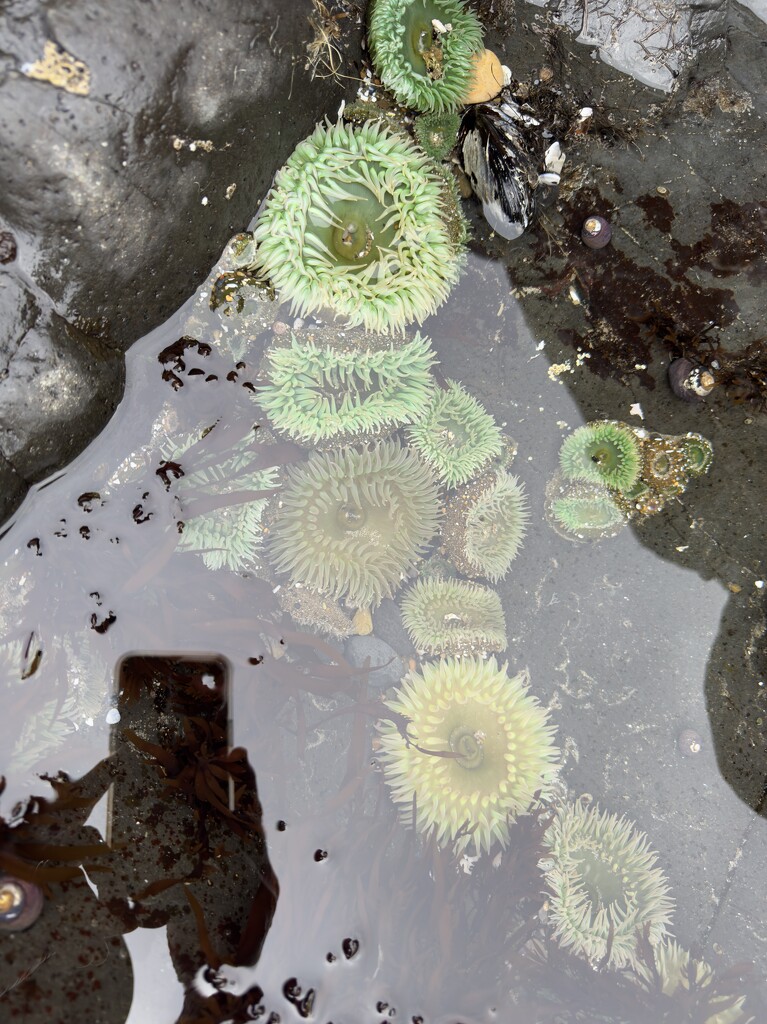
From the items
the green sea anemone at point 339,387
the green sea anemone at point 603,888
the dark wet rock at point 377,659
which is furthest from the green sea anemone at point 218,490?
the green sea anemone at point 603,888

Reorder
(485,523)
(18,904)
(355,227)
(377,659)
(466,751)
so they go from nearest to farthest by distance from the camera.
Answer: (18,904) < (355,227) < (466,751) < (485,523) < (377,659)

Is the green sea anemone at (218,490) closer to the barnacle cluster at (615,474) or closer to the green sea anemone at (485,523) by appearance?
the green sea anemone at (485,523)

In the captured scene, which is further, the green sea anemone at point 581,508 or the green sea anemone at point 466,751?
the green sea anemone at point 581,508

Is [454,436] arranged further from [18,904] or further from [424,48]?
[18,904]

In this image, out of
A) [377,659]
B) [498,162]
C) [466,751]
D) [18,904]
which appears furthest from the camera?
[377,659]

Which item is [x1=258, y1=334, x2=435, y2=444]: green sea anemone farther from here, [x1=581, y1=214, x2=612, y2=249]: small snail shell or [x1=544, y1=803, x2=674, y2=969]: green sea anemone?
[x1=544, y1=803, x2=674, y2=969]: green sea anemone

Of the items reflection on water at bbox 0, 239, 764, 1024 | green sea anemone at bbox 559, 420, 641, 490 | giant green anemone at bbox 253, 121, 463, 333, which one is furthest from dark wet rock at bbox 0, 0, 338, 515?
green sea anemone at bbox 559, 420, 641, 490

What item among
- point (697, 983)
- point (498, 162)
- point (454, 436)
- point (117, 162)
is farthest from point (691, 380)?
point (697, 983)
